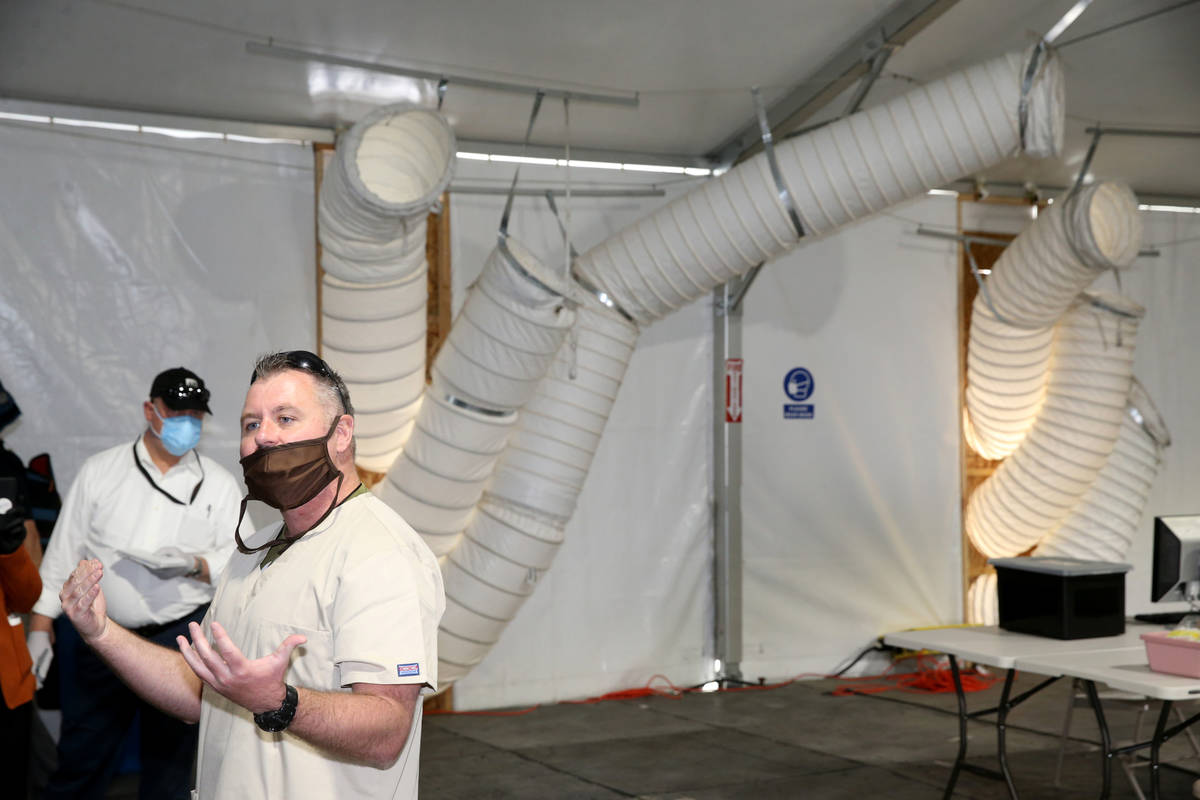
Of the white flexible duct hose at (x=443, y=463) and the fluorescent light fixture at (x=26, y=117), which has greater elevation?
the fluorescent light fixture at (x=26, y=117)

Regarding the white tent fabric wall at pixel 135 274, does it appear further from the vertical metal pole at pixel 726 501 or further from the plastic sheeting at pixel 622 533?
the vertical metal pole at pixel 726 501

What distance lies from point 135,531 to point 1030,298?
4.26 meters

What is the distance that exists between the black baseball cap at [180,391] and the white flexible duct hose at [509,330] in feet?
3.67

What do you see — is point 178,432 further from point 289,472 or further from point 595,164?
point 595,164

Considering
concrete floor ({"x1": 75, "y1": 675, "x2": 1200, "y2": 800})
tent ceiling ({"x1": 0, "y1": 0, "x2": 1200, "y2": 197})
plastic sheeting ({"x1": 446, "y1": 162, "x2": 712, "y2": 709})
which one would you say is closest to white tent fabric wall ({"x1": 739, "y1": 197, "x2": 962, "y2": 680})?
plastic sheeting ({"x1": 446, "y1": 162, "x2": 712, "y2": 709})

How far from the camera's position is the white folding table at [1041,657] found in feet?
10.4

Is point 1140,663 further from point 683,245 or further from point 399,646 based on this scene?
point 399,646

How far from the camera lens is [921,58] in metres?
4.63

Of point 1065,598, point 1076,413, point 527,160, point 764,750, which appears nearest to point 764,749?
point 764,750

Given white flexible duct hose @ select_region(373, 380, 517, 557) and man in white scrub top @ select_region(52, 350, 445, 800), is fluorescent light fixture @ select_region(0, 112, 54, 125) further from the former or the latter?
man in white scrub top @ select_region(52, 350, 445, 800)

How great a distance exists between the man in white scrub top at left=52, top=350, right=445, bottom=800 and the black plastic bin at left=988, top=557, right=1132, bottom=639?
8.76 feet

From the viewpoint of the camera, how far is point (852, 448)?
19.8 feet

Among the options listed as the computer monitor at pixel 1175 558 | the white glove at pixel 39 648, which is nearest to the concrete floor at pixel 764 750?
the computer monitor at pixel 1175 558

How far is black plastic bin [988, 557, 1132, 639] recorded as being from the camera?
3615 millimetres
